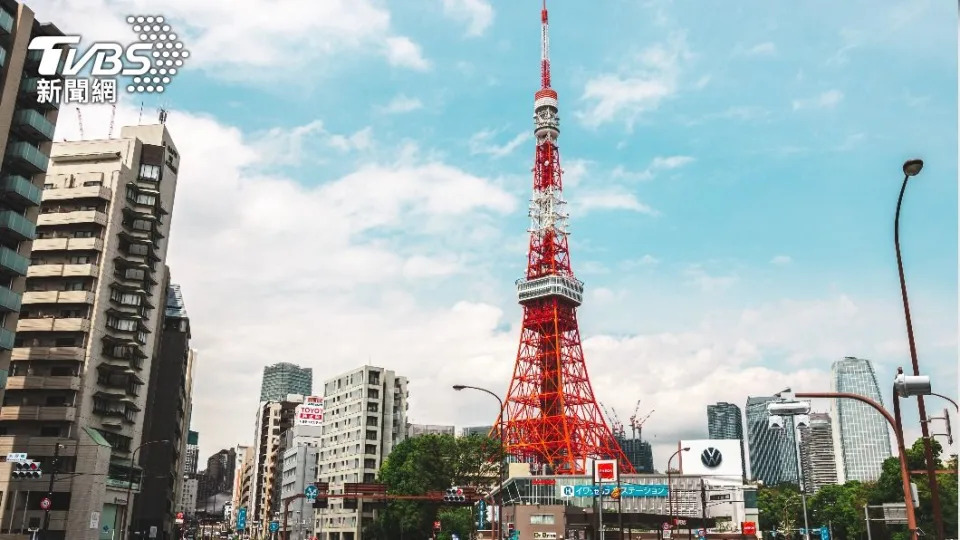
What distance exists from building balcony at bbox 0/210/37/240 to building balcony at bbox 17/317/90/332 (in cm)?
1168

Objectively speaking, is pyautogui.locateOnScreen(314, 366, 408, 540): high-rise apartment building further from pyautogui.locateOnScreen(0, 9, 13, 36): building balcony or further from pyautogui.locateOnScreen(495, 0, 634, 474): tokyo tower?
pyautogui.locateOnScreen(0, 9, 13, 36): building balcony

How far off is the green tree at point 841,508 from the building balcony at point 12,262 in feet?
269

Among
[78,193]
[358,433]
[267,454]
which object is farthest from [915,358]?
[267,454]

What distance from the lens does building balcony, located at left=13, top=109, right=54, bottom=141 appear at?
5319cm

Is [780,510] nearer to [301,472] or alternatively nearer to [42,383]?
[301,472]

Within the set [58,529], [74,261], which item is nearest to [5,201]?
[74,261]

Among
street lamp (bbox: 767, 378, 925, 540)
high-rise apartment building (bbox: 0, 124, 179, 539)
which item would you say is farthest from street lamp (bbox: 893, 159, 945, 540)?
high-rise apartment building (bbox: 0, 124, 179, 539)

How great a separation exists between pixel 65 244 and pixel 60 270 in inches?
93.5

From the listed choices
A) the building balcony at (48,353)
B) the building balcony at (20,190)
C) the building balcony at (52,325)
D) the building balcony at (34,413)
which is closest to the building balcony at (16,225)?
the building balcony at (20,190)

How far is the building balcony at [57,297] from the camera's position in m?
63.4

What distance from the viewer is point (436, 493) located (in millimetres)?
77500

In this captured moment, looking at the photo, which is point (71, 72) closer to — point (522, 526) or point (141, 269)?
point (141, 269)

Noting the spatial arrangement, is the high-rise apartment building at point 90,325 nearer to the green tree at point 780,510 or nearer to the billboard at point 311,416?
the billboard at point 311,416

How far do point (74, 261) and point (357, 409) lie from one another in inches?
2359
